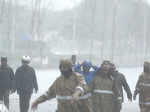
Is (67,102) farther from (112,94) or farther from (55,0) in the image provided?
(55,0)

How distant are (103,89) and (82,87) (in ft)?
8.83

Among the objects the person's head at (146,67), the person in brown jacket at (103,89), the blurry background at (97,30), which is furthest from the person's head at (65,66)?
the blurry background at (97,30)

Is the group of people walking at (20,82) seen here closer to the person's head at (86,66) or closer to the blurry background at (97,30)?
the person's head at (86,66)

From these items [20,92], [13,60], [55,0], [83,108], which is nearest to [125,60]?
[55,0]

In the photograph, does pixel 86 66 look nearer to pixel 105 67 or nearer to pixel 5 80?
pixel 105 67

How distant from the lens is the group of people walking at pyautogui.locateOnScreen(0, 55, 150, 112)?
21.0 feet

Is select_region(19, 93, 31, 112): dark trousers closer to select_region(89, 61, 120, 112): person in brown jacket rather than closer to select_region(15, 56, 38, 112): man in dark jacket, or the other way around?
select_region(15, 56, 38, 112): man in dark jacket

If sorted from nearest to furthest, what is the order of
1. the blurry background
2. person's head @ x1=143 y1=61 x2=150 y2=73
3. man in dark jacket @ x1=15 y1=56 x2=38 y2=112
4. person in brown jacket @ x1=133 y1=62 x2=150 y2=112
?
person's head @ x1=143 y1=61 x2=150 y2=73 → person in brown jacket @ x1=133 y1=62 x2=150 y2=112 → man in dark jacket @ x1=15 y1=56 x2=38 y2=112 → the blurry background

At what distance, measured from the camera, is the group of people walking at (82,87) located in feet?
21.0

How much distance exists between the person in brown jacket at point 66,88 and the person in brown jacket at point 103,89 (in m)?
2.03

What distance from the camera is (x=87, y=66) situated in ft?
31.3

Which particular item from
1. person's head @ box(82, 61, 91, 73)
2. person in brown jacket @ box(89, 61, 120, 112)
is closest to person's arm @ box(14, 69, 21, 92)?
person's head @ box(82, 61, 91, 73)

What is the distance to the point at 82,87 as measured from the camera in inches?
241

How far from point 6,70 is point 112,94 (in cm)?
380
